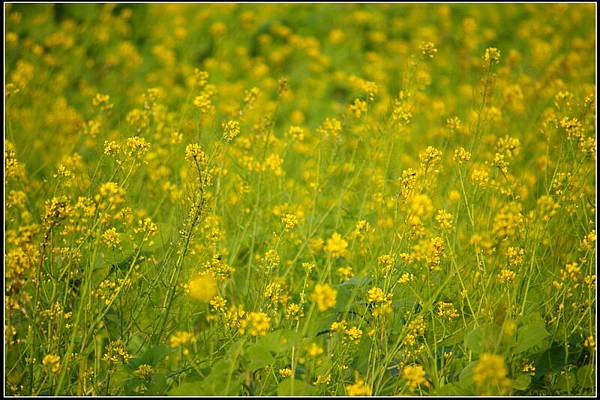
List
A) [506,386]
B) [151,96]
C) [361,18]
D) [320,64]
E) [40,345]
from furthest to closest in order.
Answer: [361,18]
[320,64]
[151,96]
[40,345]
[506,386]

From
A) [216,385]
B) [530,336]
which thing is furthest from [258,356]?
[530,336]

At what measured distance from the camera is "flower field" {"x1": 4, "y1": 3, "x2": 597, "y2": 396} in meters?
1.79

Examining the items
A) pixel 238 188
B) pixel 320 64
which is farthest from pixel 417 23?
pixel 238 188

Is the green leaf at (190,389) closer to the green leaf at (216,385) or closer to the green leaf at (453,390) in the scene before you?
the green leaf at (216,385)

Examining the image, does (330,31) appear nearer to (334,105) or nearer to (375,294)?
(334,105)

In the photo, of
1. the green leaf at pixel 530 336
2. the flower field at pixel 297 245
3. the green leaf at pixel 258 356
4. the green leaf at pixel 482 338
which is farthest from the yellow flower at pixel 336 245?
the green leaf at pixel 530 336

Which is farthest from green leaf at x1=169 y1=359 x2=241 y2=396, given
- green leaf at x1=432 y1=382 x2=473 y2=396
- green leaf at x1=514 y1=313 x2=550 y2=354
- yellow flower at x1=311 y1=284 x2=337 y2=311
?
green leaf at x1=514 y1=313 x2=550 y2=354

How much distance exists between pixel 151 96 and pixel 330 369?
1.37 m

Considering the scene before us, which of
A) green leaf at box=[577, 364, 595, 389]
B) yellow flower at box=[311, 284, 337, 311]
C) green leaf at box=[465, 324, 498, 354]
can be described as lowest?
green leaf at box=[577, 364, 595, 389]

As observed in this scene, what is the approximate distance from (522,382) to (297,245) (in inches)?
43.7

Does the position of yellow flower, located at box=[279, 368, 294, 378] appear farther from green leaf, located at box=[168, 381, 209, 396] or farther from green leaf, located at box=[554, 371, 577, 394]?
green leaf, located at box=[554, 371, 577, 394]

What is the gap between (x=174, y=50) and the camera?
17.1ft

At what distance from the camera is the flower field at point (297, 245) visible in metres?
1.79

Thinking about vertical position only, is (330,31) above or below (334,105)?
above
